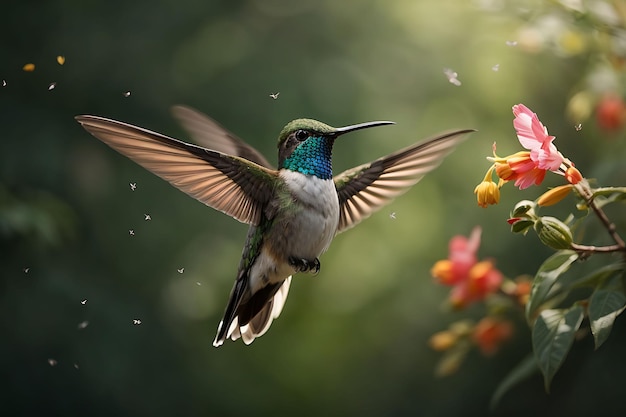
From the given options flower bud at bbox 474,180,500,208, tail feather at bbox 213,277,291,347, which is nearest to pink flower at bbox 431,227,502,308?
tail feather at bbox 213,277,291,347

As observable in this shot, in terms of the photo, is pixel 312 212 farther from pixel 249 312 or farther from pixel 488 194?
pixel 488 194

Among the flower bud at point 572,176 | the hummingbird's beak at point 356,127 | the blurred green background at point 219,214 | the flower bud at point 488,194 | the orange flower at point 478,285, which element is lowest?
the blurred green background at point 219,214

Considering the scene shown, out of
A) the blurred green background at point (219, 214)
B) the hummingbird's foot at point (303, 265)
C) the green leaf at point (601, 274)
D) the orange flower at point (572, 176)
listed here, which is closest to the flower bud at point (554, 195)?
the orange flower at point (572, 176)

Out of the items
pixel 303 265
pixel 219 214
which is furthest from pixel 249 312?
pixel 219 214

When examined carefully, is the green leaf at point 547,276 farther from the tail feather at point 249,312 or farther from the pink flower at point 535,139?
the tail feather at point 249,312

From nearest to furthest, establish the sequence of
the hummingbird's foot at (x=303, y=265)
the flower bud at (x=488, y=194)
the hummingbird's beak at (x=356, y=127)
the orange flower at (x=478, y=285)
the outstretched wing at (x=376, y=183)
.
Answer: the flower bud at (x=488, y=194) < the hummingbird's beak at (x=356, y=127) < the hummingbird's foot at (x=303, y=265) < the outstretched wing at (x=376, y=183) < the orange flower at (x=478, y=285)
